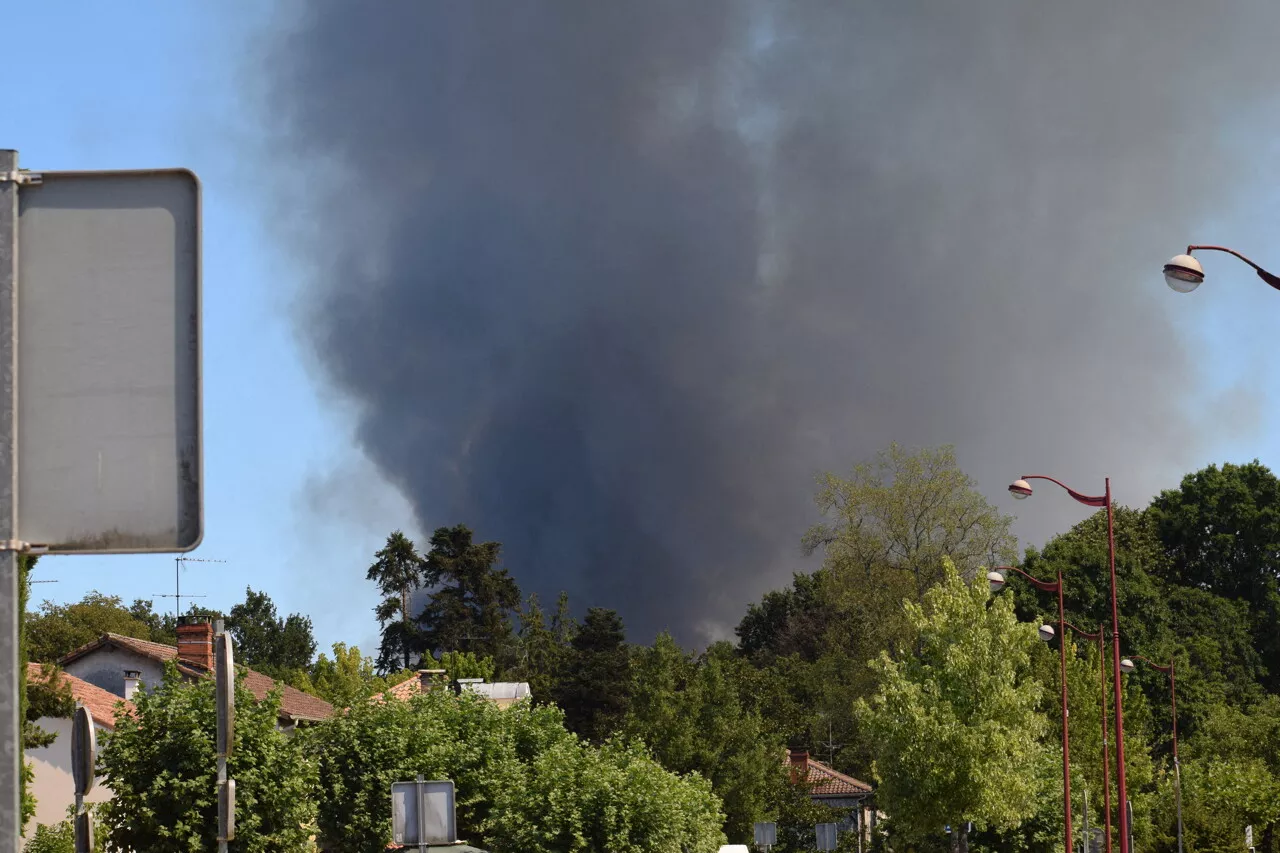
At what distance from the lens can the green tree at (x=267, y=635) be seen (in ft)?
490

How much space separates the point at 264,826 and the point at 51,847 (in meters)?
9.13

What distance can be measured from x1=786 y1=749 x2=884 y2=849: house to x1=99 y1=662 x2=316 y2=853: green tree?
4765 centimetres

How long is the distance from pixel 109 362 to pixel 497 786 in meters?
39.8

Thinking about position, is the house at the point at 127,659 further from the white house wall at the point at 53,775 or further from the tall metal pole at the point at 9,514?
the tall metal pole at the point at 9,514

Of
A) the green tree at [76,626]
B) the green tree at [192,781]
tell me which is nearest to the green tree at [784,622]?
the green tree at [76,626]

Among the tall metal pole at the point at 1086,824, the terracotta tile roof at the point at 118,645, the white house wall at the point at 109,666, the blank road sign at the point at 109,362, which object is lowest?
the tall metal pole at the point at 1086,824

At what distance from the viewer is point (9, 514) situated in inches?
132

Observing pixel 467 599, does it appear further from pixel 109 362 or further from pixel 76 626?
pixel 109 362

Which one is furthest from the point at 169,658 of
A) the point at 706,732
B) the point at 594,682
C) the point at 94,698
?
the point at 594,682

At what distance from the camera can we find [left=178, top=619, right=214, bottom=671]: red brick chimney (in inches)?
2050

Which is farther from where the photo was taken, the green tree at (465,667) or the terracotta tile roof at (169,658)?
the green tree at (465,667)

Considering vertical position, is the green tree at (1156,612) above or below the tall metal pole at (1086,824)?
above

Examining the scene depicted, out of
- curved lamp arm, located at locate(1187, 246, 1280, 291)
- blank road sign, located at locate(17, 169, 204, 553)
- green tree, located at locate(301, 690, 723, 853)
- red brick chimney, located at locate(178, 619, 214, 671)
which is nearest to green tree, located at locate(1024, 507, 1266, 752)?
green tree, located at locate(301, 690, 723, 853)

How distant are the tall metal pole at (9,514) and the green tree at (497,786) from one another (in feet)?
114
